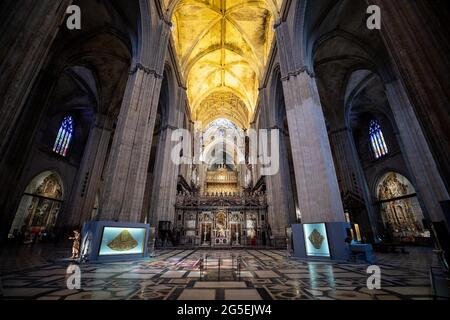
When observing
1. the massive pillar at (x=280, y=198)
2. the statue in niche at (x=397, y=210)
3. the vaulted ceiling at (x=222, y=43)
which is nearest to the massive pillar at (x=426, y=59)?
the massive pillar at (x=280, y=198)

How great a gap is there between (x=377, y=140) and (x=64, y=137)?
34.2m

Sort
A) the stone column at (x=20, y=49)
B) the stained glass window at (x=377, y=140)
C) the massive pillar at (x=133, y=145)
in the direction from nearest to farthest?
the stone column at (x=20, y=49)
the massive pillar at (x=133, y=145)
the stained glass window at (x=377, y=140)

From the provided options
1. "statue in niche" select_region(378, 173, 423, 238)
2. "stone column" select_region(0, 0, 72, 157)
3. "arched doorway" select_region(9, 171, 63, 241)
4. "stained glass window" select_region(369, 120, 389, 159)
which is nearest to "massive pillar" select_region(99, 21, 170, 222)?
"stone column" select_region(0, 0, 72, 157)

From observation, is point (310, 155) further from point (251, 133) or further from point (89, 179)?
point (251, 133)

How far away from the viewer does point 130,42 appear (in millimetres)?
12562

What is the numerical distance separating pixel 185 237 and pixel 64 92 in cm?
1768

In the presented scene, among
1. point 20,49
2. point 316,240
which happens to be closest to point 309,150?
point 316,240

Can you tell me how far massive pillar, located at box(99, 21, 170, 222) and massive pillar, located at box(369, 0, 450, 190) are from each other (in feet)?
31.8

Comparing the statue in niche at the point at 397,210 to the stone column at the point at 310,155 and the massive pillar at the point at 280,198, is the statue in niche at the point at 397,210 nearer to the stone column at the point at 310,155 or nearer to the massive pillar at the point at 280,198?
the massive pillar at the point at 280,198

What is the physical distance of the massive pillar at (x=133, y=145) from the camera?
806 cm

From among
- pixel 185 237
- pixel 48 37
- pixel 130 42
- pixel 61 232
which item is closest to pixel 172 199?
pixel 185 237

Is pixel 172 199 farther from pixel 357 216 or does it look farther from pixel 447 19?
pixel 447 19

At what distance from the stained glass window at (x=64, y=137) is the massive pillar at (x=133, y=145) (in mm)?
15241
